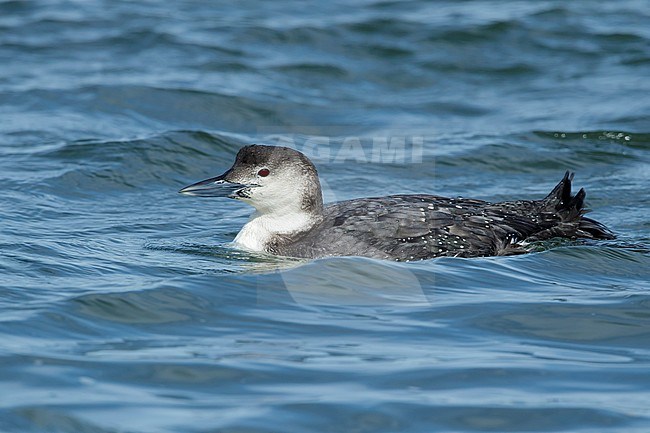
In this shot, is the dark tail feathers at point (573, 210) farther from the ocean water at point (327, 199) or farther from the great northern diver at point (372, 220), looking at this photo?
the ocean water at point (327, 199)

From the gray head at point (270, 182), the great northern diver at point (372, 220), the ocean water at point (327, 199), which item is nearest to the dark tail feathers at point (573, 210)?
the great northern diver at point (372, 220)

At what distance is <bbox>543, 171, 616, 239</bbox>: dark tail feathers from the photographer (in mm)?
8789

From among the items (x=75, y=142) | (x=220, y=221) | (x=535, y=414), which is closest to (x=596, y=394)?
(x=535, y=414)

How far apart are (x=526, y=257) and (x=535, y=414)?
297 cm

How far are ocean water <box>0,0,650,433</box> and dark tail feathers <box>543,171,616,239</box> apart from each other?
0.23 meters

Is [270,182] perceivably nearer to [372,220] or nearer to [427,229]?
[372,220]

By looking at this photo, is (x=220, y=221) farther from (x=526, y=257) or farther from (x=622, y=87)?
(x=622, y=87)

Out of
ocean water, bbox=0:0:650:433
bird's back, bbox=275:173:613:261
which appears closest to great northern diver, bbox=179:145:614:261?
bird's back, bbox=275:173:613:261

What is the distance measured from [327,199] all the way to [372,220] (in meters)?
2.93

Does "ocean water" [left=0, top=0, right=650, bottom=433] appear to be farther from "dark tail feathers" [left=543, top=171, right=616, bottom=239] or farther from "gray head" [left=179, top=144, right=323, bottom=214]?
"gray head" [left=179, top=144, right=323, bottom=214]

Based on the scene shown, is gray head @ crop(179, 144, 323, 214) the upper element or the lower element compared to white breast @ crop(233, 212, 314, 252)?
upper

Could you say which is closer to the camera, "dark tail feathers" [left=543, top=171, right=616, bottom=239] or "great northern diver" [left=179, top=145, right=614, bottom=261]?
"great northern diver" [left=179, top=145, right=614, bottom=261]

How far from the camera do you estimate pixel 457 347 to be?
643 cm

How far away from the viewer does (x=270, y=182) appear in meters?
8.60
